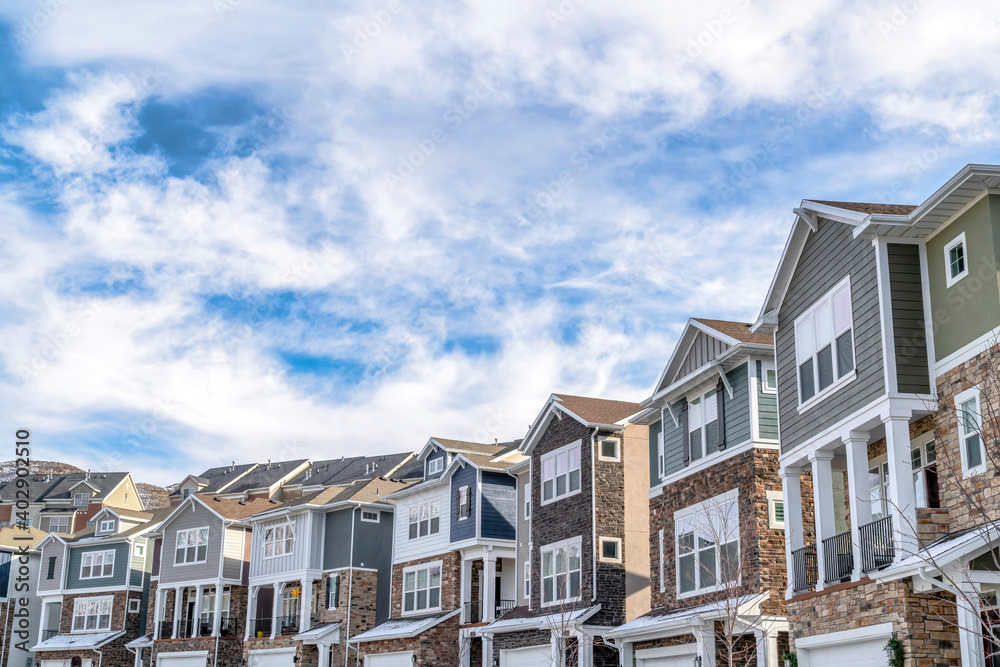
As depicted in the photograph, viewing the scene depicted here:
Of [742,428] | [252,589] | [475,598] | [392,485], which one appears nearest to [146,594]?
[252,589]

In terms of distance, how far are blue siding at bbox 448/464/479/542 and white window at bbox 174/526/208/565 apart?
1895cm

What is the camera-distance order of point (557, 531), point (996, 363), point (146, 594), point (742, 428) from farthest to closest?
point (146, 594) < point (557, 531) < point (742, 428) < point (996, 363)

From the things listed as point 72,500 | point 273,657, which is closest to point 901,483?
point 273,657

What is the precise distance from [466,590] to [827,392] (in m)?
23.5

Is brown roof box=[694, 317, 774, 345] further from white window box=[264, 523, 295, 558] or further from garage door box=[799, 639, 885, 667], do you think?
white window box=[264, 523, 295, 558]

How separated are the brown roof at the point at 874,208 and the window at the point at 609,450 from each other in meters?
15.0

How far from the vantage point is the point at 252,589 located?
5325 centimetres

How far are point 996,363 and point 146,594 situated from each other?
55.7 metres

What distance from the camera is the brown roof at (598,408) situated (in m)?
35.9

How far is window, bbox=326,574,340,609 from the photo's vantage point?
48000 millimetres

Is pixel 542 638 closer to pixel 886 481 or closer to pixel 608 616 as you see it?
pixel 608 616

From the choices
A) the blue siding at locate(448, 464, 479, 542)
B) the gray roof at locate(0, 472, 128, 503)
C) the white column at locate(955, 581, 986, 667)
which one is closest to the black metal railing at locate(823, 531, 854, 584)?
the white column at locate(955, 581, 986, 667)

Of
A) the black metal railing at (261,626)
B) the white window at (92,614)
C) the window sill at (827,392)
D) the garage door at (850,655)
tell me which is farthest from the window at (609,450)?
the white window at (92,614)

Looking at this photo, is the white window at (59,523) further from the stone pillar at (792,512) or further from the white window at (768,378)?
the stone pillar at (792,512)
